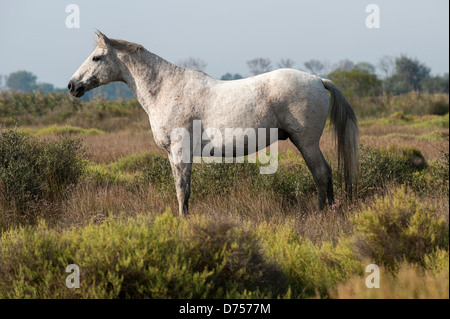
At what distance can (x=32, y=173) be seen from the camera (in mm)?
6500

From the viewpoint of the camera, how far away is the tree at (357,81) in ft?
100

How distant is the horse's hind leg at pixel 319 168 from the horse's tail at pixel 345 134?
24 centimetres

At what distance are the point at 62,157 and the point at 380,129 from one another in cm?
1317

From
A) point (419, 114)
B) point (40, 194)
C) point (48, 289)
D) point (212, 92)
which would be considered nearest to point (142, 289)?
point (48, 289)

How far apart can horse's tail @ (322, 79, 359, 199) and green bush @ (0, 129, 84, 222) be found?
3.83 metres

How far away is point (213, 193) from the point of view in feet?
21.7

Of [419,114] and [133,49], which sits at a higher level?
[133,49]

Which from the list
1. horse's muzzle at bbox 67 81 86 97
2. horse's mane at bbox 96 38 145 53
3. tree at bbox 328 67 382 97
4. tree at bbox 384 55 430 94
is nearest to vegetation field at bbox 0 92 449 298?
horse's muzzle at bbox 67 81 86 97

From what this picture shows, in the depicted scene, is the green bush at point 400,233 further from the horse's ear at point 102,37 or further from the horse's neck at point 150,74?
the horse's ear at point 102,37

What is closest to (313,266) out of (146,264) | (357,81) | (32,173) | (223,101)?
(146,264)

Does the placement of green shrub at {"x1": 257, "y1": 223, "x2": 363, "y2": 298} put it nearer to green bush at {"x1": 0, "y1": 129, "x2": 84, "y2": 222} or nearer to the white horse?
the white horse
